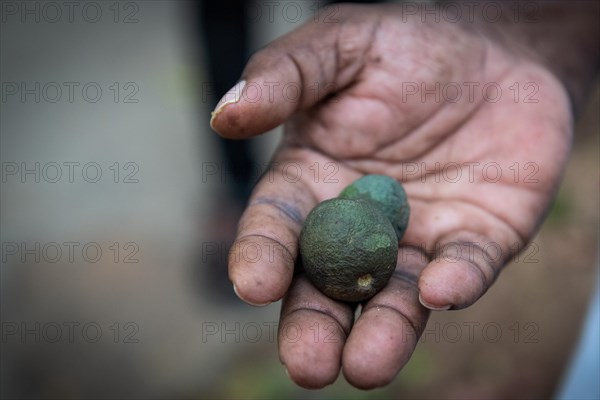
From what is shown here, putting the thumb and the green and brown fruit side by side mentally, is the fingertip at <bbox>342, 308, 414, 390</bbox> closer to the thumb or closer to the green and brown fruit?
the green and brown fruit

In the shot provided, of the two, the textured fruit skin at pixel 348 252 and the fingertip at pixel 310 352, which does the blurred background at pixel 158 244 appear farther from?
the fingertip at pixel 310 352

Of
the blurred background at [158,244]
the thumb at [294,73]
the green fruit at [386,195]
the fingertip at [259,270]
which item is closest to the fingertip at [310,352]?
the fingertip at [259,270]

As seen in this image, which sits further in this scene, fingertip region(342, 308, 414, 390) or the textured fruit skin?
the textured fruit skin

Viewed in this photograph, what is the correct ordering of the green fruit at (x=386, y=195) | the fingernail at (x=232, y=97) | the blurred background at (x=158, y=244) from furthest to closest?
the blurred background at (x=158, y=244), the green fruit at (x=386, y=195), the fingernail at (x=232, y=97)

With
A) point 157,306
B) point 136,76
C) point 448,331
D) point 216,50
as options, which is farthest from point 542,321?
point 136,76

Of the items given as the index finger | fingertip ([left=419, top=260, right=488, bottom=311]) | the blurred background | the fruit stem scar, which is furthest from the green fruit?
the blurred background

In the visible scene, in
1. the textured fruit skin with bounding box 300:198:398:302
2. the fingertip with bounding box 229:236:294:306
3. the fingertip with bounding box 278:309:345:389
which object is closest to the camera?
the fingertip with bounding box 278:309:345:389

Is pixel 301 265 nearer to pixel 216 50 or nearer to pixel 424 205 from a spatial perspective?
pixel 424 205

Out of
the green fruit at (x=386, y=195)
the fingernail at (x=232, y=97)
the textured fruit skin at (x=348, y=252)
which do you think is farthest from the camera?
the green fruit at (x=386, y=195)
